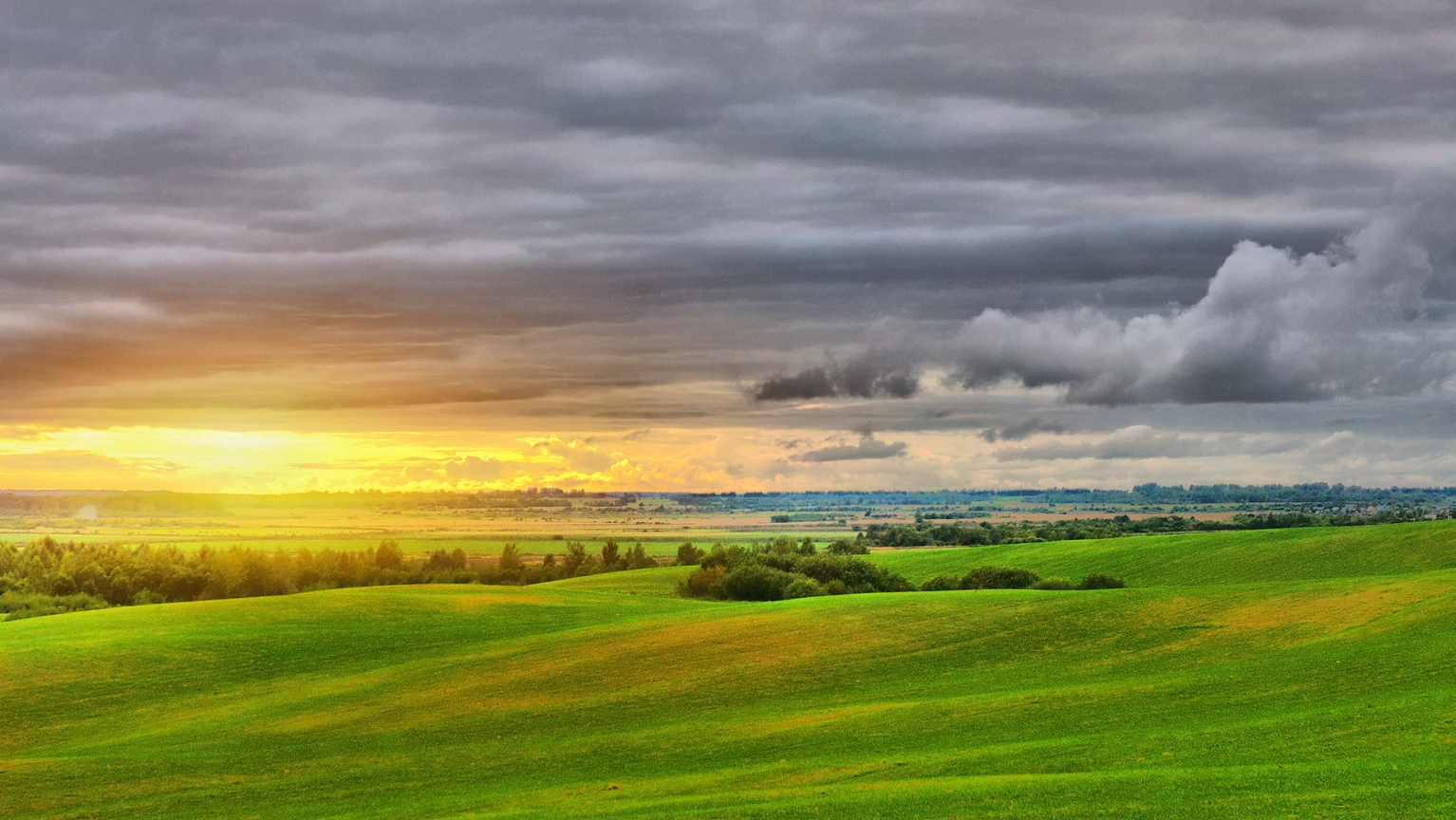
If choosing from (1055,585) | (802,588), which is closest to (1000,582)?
(1055,585)

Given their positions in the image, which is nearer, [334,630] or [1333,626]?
[1333,626]

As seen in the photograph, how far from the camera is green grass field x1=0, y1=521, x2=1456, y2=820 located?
31938 mm

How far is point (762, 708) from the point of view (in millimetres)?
52281

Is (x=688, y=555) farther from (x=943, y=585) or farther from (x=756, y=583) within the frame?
(x=943, y=585)

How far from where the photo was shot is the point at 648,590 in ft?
449

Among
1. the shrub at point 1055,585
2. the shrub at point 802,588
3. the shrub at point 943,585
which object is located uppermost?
the shrub at point 1055,585

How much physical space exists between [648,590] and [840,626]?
68.6 m

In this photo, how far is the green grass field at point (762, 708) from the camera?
31.9m

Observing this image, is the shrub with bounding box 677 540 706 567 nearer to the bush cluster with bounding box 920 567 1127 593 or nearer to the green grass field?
the bush cluster with bounding box 920 567 1127 593

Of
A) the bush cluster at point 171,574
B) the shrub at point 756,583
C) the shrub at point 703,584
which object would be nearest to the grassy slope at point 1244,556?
the shrub at point 756,583

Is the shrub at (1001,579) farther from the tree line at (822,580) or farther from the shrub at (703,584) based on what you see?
the shrub at (703,584)

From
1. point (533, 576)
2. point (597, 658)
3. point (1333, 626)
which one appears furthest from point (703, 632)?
point (533, 576)

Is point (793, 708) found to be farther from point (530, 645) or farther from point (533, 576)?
point (533, 576)

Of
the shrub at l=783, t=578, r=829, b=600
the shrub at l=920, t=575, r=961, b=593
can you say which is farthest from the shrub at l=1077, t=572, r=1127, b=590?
the shrub at l=783, t=578, r=829, b=600
